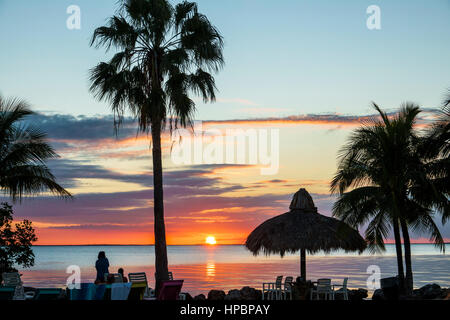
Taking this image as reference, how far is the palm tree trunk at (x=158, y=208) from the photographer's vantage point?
2062 cm

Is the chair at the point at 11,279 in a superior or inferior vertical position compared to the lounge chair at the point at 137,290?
superior

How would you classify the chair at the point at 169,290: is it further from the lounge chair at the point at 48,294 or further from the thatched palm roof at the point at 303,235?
the thatched palm roof at the point at 303,235

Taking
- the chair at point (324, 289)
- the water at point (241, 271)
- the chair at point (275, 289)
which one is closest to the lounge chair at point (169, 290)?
the chair at point (275, 289)

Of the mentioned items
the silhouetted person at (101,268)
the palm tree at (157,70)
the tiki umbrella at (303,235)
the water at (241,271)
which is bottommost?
the water at (241,271)

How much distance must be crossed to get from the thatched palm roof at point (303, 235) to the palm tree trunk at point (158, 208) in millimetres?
3157

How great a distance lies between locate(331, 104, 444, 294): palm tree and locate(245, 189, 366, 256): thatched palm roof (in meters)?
0.51

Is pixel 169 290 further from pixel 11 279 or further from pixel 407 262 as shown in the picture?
pixel 407 262

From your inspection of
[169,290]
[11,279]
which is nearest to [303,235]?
[169,290]

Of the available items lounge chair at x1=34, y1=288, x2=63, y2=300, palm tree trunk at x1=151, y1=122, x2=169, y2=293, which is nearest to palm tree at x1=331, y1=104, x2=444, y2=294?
palm tree trunk at x1=151, y1=122, x2=169, y2=293

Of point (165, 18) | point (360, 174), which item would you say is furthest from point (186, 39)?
point (360, 174)

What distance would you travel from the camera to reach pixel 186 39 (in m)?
21.4

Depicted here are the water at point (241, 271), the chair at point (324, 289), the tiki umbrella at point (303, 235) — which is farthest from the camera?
the water at point (241, 271)

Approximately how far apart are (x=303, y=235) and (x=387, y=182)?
3440 mm

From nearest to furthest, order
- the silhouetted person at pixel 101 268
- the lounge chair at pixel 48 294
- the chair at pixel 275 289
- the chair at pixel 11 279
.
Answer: the lounge chair at pixel 48 294 < the chair at pixel 11 279 < the silhouetted person at pixel 101 268 < the chair at pixel 275 289
